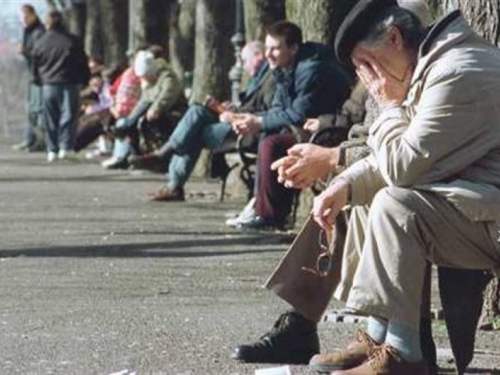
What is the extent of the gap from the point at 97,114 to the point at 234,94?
22.8 feet

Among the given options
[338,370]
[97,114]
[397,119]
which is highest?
[397,119]

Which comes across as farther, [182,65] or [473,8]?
[182,65]

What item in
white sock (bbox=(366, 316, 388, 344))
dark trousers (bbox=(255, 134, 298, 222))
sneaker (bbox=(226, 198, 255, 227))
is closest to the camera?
white sock (bbox=(366, 316, 388, 344))

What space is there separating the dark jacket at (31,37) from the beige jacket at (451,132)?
21.3 metres

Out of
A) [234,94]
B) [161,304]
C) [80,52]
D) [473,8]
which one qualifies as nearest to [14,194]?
[234,94]

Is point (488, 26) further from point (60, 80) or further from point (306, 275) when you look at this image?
point (60, 80)

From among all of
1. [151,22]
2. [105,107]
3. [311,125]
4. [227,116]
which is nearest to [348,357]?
[311,125]

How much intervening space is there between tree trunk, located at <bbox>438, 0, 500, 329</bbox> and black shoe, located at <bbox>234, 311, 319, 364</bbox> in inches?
41.9

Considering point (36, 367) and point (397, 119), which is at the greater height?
point (397, 119)

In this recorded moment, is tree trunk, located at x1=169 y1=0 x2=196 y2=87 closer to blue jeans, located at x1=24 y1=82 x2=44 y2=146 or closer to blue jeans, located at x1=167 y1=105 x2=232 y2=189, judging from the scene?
blue jeans, located at x1=24 y1=82 x2=44 y2=146

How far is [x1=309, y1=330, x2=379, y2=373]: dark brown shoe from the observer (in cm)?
758

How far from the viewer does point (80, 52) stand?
88.6ft

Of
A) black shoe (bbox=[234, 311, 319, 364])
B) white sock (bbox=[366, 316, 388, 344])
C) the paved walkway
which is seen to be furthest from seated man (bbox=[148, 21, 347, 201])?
white sock (bbox=[366, 316, 388, 344])

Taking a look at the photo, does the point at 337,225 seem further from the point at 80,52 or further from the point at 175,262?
the point at 80,52
